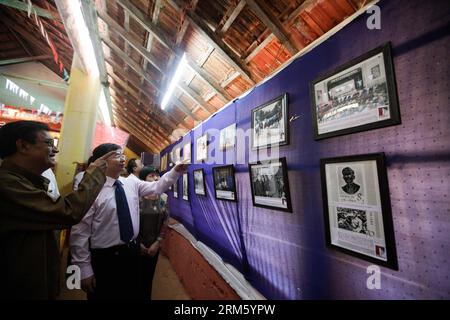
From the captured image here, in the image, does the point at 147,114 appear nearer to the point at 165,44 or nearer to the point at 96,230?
the point at 165,44

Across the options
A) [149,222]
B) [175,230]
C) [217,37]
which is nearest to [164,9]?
[217,37]

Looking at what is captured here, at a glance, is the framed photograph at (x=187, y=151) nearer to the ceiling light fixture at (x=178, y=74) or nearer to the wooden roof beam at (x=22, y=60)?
the ceiling light fixture at (x=178, y=74)

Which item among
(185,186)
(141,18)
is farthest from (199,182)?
(141,18)

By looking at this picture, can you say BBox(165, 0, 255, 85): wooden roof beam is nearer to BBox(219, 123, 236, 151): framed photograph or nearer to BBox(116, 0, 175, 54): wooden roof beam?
BBox(116, 0, 175, 54): wooden roof beam

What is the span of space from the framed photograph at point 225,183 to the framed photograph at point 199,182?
0.57 metres

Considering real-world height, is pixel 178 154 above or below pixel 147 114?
below

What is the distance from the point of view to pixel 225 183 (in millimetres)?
2969

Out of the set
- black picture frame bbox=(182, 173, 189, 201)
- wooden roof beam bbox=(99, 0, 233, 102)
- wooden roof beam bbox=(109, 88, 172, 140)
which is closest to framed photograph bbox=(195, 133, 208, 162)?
black picture frame bbox=(182, 173, 189, 201)

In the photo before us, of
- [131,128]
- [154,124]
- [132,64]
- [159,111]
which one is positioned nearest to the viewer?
[132,64]

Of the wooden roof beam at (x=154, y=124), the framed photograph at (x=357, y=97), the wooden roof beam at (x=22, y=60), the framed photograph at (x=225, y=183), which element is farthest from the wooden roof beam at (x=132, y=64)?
the wooden roof beam at (x=22, y=60)

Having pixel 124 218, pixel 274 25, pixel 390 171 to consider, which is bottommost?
pixel 124 218

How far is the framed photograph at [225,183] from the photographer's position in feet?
9.12

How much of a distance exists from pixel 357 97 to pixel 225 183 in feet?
6.45

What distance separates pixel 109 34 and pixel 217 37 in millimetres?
3193
